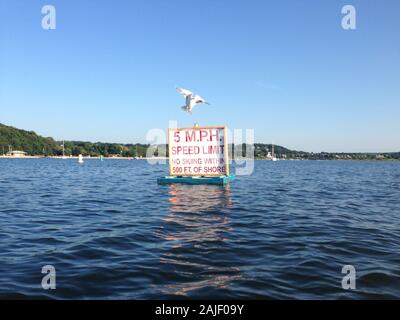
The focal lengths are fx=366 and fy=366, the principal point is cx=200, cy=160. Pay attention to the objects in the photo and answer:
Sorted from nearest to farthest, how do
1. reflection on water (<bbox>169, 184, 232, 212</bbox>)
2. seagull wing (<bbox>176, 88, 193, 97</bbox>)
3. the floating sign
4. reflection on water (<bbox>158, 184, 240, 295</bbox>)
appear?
reflection on water (<bbox>158, 184, 240, 295</bbox>), reflection on water (<bbox>169, 184, 232, 212</bbox>), seagull wing (<bbox>176, 88, 193, 97</bbox>), the floating sign

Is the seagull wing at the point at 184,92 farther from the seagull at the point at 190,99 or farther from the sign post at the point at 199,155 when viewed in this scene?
the sign post at the point at 199,155


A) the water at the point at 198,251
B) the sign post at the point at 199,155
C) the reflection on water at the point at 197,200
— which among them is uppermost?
the sign post at the point at 199,155

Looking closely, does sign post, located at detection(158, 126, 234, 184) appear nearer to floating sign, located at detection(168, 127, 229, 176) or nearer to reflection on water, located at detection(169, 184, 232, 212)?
floating sign, located at detection(168, 127, 229, 176)

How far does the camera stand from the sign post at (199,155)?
28031mm

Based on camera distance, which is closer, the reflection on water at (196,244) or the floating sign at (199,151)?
the reflection on water at (196,244)

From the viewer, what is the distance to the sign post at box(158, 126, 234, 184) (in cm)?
2803

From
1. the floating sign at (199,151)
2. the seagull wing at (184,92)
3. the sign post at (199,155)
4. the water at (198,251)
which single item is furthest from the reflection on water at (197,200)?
the seagull wing at (184,92)

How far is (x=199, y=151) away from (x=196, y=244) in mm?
18373

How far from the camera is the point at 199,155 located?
94.1 ft

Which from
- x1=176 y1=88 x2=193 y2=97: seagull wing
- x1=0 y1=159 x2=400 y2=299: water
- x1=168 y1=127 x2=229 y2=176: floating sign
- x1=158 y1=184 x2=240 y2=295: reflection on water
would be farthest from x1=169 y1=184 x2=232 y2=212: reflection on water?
x1=176 y1=88 x2=193 y2=97: seagull wing

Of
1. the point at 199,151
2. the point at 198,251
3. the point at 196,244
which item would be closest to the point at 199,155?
the point at 199,151

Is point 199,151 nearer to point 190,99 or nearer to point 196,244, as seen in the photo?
point 190,99

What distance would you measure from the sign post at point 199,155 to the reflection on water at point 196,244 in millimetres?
8592
